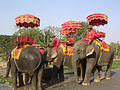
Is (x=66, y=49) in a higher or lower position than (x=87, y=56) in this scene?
higher

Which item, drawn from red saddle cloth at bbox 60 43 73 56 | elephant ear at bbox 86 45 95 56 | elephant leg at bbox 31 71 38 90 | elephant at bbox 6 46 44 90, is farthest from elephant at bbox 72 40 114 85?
elephant leg at bbox 31 71 38 90

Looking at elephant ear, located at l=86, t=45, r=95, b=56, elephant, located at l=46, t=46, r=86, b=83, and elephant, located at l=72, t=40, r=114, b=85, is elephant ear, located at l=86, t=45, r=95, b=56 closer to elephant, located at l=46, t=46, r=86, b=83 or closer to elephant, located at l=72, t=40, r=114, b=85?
elephant, located at l=72, t=40, r=114, b=85

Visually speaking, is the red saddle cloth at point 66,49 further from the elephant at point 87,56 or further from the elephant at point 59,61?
the elephant at point 87,56

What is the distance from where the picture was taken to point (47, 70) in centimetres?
751

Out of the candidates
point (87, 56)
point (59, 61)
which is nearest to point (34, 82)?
point (59, 61)

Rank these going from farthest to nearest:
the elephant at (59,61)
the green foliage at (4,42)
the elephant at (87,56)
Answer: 1. the green foliage at (4,42)
2. the elephant at (59,61)
3. the elephant at (87,56)

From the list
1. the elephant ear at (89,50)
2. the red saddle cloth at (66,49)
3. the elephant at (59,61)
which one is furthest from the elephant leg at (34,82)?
the red saddle cloth at (66,49)

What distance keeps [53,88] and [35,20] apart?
3.34 meters

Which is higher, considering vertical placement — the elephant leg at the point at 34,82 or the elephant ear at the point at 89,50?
the elephant ear at the point at 89,50

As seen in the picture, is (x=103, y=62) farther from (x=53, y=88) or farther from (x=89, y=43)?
(x=53, y=88)

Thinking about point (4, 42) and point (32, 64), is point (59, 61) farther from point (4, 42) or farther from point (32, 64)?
point (4, 42)

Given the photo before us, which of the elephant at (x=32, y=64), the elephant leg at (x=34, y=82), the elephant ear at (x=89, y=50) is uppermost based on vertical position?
the elephant ear at (x=89, y=50)

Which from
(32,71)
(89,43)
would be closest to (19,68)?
(32,71)

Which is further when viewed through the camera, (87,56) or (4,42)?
(4,42)
